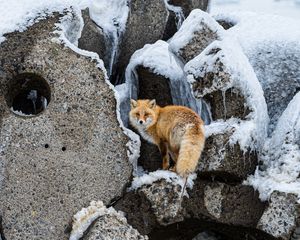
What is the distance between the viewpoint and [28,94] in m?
10.1

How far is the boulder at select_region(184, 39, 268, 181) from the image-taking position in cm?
930

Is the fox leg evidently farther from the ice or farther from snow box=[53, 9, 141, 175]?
the ice

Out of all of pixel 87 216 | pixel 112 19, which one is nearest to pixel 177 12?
pixel 112 19

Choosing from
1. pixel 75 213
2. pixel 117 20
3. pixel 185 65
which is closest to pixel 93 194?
pixel 75 213

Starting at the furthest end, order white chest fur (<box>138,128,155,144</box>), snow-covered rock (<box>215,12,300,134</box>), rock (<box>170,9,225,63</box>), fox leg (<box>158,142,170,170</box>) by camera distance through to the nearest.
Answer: snow-covered rock (<box>215,12,300,134</box>) → rock (<box>170,9,225,63</box>) → white chest fur (<box>138,128,155,144</box>) → fox leg (<box>158,142,170,170</box>)

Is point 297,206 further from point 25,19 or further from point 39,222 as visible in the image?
point 25,19

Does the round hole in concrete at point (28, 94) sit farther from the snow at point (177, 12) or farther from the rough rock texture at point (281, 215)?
the snow at point (177, 12)

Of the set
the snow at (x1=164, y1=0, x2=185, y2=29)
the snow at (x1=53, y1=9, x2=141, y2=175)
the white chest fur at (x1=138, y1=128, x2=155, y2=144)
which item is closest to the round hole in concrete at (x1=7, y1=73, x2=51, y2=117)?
the snow at (x1=53, y1=9, x2=141, y2=175)

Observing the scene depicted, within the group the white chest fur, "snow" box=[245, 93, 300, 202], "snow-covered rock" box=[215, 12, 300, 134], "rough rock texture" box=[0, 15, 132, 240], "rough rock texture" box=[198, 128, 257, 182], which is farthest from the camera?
"snow-covered rock" box=[215, 12, 300, 134]

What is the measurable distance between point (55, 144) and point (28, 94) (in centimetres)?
Result: 116

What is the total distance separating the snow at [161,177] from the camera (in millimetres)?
9156

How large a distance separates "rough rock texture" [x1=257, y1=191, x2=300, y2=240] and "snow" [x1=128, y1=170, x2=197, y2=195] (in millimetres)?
894

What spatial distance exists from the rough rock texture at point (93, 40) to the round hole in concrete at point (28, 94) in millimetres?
1621

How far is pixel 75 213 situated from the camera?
9.09m
